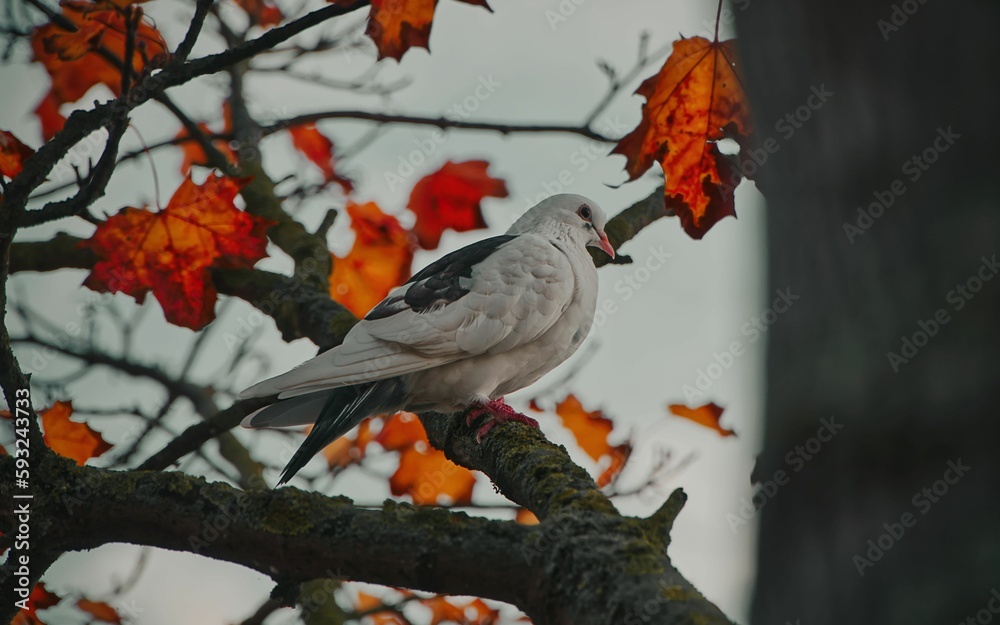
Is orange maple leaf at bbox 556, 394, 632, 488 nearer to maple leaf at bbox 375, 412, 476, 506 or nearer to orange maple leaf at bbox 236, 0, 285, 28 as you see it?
maple leaf at bbox 375, 412, 476, 506

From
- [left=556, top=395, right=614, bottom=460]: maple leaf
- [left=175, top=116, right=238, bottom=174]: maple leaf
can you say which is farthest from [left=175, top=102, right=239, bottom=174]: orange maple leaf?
[left=556, top=395, right=614, bottom=460]: maple leaf

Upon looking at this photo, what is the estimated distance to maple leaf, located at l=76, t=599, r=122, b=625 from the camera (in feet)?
16.4

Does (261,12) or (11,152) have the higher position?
(261,12)

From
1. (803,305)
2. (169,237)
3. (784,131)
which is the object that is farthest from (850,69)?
(169,237)

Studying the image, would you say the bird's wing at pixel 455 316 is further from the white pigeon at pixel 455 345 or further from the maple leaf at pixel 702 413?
the maple leaf at pixel 702 413

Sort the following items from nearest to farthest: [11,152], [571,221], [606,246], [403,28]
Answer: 1. [11,152]
2. [403,28]
3. [606,246]
4. [571,221]

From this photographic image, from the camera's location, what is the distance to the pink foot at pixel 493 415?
364cm

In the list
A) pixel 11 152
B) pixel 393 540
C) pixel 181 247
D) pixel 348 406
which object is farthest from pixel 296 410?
pixel 393 540

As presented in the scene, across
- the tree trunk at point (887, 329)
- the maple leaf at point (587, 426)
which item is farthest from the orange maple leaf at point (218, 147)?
the tree trunk at point (887, 329)

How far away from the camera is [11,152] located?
11.4 feet

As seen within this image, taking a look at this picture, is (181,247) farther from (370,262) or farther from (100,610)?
(100,610)

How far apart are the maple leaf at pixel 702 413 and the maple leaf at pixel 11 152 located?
320cm

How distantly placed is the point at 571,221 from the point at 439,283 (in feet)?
3.57

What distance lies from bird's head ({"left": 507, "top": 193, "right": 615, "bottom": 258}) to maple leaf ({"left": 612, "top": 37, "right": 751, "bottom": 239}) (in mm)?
1142
